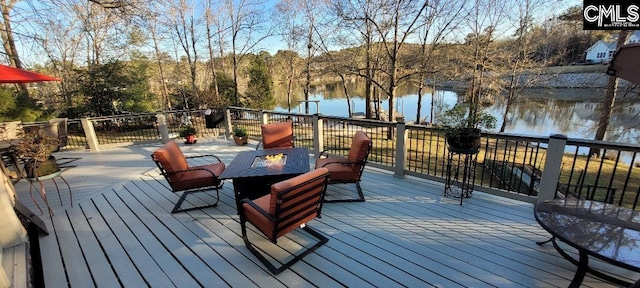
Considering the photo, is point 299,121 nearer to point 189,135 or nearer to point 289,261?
Result: point 189,135

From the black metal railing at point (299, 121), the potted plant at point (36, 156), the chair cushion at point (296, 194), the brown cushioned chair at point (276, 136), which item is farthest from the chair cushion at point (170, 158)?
the black metal railing at point (299, 121)

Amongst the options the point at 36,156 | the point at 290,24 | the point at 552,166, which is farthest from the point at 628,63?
the point at 290,24

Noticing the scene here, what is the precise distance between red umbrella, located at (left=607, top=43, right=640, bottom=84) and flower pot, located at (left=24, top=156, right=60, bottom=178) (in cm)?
577

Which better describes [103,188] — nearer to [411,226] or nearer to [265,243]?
[265,243]

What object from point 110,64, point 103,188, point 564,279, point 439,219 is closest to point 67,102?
point 110,64

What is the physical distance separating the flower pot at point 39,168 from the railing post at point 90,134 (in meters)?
2.88

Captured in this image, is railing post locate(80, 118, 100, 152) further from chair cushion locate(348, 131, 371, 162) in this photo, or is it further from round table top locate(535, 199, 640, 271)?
round table top locate(535, 199, 640, 271)

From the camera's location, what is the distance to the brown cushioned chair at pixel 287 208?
76.9 inches

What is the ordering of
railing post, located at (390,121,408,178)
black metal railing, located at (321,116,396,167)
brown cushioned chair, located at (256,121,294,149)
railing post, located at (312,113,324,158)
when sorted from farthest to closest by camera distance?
railing post, located at (312,113,324,158) → black metal railing, located at (321,116,396,167) → brown cushioned chair, located at (256,121,294,149) → railing post, located at (390,121,408,178)

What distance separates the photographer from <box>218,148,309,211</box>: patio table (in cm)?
284

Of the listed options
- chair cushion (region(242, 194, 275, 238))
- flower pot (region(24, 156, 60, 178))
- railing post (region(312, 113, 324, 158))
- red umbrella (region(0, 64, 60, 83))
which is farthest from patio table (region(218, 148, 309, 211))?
red umbrella (region(0, 64, 60, 83))

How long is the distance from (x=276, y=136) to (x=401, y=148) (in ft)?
6.50

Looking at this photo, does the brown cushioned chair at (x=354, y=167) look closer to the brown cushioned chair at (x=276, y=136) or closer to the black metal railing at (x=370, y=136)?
the black metal railing at (x=370, y=136)

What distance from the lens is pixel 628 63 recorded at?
1.68m
